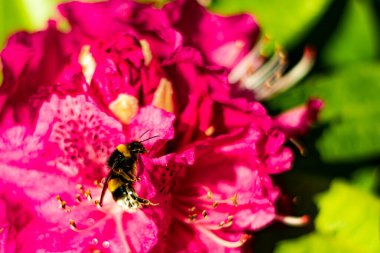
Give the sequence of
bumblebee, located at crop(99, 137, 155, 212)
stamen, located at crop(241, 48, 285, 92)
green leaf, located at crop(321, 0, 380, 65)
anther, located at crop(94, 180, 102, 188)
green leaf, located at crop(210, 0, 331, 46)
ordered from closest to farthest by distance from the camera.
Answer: bumblebee, located at crop(99, 137, 155, 212) < anther, located at crop(94, 180, 102, 188) < stamen, located at crop(241, 48, 285, 92) < green leaf, located at crop(210, 0, 331, 46) < green leaf, located at crop(321, 0, 380, 65)

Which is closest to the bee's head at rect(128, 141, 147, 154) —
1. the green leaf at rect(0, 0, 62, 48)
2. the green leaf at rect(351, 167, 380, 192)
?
the green leaf at rect(0, 0, 62, 48)

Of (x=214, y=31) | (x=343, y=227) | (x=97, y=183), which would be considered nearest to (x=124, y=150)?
(x=97, y=183)

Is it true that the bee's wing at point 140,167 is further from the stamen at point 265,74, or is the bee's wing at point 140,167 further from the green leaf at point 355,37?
the green leaf at point 355,37

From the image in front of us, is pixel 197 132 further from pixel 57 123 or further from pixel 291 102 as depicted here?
pixel 291 102

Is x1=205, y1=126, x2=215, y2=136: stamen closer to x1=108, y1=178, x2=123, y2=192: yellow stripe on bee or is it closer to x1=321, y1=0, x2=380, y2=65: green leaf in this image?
x1=108, y1=178, x2=123, y2=192: yellow stripe on bee

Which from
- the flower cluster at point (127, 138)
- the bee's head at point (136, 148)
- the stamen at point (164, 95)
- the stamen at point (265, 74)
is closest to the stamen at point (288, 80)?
the stamen at point (265, 74)

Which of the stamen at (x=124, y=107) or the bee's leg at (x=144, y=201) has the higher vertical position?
the stamen at (x=124, y=107)
